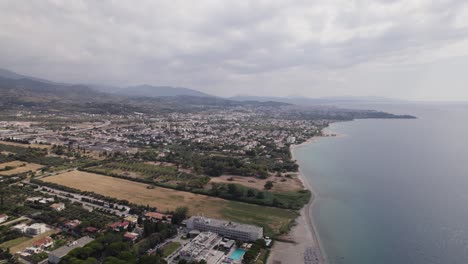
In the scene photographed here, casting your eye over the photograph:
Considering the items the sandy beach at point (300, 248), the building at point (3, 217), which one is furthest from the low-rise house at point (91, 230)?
the sandy beach at point (300, 248)

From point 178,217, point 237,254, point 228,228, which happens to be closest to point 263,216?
point 228,228

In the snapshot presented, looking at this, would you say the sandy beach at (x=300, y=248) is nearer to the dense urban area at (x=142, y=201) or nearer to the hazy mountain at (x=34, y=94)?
the dense urban area at (x=142, y=201)

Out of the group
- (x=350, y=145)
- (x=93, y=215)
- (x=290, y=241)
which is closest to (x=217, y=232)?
(x=290, y=241)

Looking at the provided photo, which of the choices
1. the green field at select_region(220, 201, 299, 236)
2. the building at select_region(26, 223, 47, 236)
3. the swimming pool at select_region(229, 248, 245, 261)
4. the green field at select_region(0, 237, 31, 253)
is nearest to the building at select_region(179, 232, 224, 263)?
the swimming pool at select_region(229, 248, 245, 261)

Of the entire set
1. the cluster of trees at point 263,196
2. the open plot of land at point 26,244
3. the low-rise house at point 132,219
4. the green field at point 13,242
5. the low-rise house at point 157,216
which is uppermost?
the cluster of trees at point 263,196

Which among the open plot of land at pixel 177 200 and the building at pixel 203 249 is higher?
the building at pixel 203 249

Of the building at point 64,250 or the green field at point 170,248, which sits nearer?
the building at point 64,250

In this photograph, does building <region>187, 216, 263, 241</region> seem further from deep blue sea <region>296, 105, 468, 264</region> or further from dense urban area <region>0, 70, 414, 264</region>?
deep blue sea <region>296, 105, 468, 264</region>
